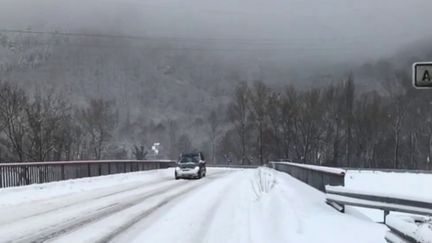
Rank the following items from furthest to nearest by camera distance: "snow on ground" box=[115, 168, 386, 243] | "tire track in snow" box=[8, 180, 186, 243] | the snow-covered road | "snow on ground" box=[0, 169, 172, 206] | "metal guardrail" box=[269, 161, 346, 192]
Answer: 1. "snow on ground" box=[0, 169, 172, 206]
2. "metal guardrail" box=[269, 161, 346, 192]
3. "tire track in snow" box=[8, 180, 186, 243]
4. the snow-covered road
5. "snow on ground" box=[115, 168, 386, 243]

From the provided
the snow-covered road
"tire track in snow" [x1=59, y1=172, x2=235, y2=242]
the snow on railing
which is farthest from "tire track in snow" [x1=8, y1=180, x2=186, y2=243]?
the snow on railing

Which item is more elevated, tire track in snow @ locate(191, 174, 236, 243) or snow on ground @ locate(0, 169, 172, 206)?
tire track in snow @ locate(191, 174, 236, 243)

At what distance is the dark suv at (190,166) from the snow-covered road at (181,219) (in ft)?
56.7

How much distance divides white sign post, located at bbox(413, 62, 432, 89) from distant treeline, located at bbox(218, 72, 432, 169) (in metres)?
98.9

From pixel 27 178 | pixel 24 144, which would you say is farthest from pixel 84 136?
pixel 27 178

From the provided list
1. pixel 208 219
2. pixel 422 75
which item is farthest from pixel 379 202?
pixel 422 75

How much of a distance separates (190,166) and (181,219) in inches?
1030

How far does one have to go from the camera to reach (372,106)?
376 ft

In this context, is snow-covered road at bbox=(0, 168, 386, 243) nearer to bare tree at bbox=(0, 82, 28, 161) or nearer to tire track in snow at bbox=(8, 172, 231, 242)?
tire track in snow at bbox=(8, 172, 231, 242)

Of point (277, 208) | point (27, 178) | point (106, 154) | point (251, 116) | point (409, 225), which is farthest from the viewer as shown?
point (106, 154)

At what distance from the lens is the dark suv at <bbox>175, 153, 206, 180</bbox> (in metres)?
41.1

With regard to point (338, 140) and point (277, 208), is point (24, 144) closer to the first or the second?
point (338, 140)

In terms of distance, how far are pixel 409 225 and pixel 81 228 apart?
26.4 feet

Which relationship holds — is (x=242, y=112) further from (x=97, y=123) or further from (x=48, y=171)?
(x=48, y=171)
